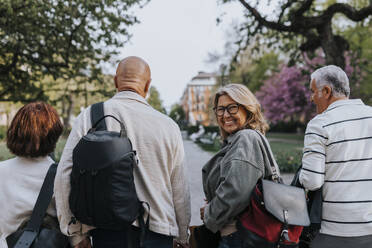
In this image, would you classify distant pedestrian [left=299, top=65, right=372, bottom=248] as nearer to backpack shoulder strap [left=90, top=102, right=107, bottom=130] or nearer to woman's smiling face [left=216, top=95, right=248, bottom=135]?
woman's smiling face [left=216, top=95, right=248, bottom=135]

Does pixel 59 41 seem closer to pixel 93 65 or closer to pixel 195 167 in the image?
pixel 93 65

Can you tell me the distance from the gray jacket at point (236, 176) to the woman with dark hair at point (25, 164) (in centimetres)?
106

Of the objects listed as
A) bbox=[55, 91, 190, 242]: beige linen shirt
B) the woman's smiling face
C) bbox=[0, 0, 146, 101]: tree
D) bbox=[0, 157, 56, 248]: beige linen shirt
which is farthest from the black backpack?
bbox=[0, 0, 146, 101]: tree

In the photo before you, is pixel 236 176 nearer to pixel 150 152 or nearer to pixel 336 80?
pixel 150 152

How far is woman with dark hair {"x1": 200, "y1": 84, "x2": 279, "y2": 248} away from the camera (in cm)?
172

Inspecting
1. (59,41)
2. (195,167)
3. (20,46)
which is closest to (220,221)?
(20,46)

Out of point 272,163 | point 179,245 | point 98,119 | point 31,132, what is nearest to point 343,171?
point 272,163

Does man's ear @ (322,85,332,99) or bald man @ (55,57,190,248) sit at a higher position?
man's ear @ (322,85,332,99)

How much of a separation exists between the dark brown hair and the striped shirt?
1.75 metres

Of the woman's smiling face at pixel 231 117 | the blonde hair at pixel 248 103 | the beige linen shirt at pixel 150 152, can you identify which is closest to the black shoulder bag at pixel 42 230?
the beige linen shirt at pixel 150 152

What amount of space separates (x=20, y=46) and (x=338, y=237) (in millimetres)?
7939

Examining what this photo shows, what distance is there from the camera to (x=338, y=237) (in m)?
1.88

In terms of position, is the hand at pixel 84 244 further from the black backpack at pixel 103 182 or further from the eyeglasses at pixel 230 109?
the eyeglasses at pixel 230 109

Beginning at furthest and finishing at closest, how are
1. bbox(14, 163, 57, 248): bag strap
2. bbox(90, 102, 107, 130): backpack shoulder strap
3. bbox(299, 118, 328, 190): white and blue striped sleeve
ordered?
bbox(299, 118, 328, 190): white and blue striped sleeve
bbox(90, 102, 107, 130): backpack shoulder strap
bbox(14, 163, 57, 248): bag strap
